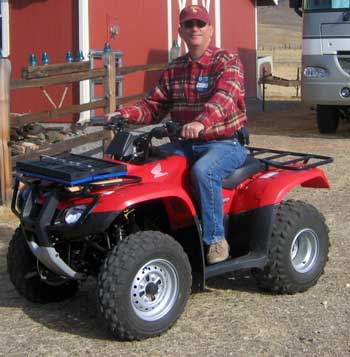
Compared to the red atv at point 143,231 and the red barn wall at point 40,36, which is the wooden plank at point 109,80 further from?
the red atv at point 143,231

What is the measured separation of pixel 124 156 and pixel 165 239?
59 centimetres

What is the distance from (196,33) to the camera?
4684 mm

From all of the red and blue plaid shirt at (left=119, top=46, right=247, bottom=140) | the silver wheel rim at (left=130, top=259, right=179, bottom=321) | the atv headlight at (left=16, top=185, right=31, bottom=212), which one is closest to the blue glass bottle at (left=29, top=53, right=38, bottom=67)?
the red and blue plaid shirt at (left=119, top=46, right=247, bottom=140)

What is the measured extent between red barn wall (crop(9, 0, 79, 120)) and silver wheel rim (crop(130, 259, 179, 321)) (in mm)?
8951

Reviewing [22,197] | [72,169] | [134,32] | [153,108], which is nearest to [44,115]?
[153,108]

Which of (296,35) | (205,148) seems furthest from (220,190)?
(296,35)

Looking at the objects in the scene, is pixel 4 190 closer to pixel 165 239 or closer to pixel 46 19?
pixel 165 239

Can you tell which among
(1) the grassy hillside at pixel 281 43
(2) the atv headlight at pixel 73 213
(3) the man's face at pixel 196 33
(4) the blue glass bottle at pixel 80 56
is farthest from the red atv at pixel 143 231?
(1) the grassy hillside at pixel 281 43

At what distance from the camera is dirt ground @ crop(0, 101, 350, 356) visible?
424 cm

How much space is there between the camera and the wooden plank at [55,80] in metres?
7.71

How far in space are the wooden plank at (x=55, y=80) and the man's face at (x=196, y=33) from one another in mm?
3325

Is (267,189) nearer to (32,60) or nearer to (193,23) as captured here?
(193,23)

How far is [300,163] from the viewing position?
570 centimetres

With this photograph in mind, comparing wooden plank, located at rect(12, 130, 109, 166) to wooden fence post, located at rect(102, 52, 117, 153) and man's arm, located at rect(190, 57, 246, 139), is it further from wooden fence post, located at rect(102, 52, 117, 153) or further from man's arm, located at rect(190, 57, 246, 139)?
man's arm, located at rect(190, 57, 246, 139)
